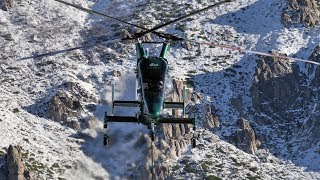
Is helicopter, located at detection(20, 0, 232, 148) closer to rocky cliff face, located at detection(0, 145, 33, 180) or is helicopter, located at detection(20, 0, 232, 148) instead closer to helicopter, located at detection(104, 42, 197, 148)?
helicopter, located at detection(104, 42, 197, 148)

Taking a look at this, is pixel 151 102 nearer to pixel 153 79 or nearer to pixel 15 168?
pixel 153 79

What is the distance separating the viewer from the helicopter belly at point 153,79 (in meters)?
56.4

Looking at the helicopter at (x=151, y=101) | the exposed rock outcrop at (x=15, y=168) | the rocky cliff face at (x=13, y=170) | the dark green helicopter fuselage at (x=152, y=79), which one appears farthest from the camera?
the rocky cliff face at (x=13, y=170)

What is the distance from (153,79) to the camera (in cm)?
5747

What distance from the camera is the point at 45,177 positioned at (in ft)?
655

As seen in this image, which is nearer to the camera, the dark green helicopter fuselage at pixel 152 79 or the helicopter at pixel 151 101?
the helicopter at pixel 151 101

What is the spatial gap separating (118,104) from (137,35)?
22.7 ft

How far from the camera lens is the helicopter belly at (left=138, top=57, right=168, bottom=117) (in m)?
56.4

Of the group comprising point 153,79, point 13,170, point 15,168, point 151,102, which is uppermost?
point 153,79

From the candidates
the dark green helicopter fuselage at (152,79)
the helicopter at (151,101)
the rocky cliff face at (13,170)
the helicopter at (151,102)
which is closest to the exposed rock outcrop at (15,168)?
the rocky cliff face at (13,170)

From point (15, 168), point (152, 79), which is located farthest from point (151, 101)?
point (15, 168)

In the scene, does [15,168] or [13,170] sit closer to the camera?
[13,170]

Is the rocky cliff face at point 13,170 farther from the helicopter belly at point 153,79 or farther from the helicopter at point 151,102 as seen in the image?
the helicopter belly at point 153,79

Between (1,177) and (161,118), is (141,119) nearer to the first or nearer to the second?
(161,118)
